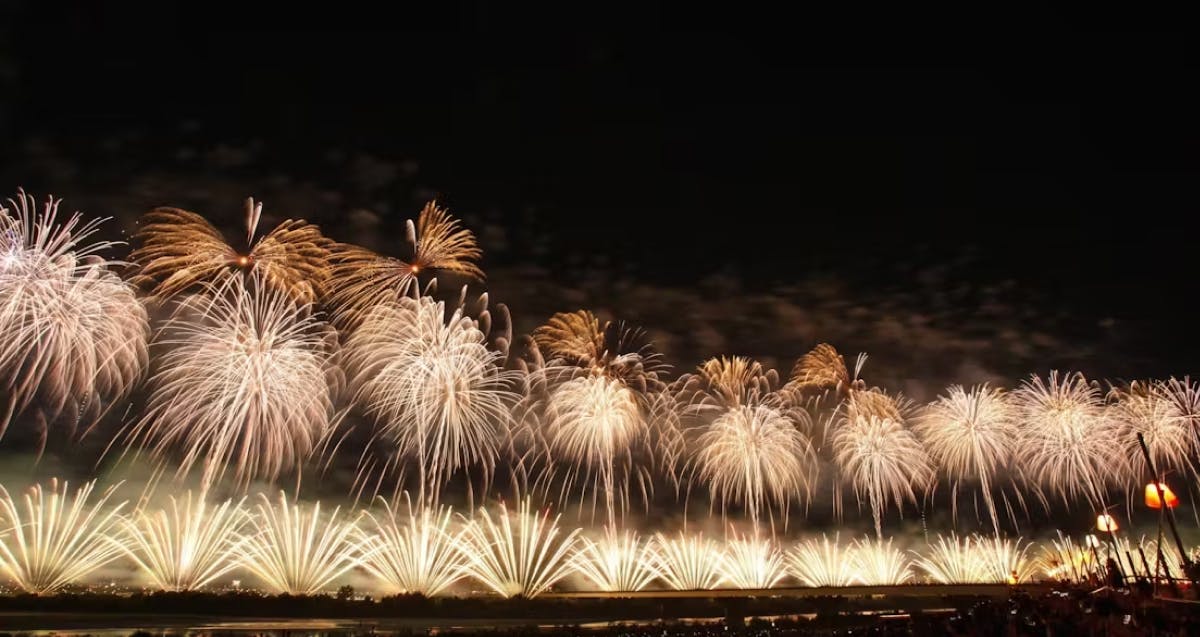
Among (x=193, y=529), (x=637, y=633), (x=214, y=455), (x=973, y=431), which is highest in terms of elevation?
(x=973, y=431)

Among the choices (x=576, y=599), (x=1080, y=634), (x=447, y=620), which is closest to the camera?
(x=1080, y=634)

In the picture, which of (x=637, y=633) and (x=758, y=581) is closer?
(x=637, y=633)

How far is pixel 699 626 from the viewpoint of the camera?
1271 inches

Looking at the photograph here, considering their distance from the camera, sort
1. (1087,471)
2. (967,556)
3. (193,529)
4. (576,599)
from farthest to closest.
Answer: (967,556) → (1087,471) → (576,599) → (193,529)

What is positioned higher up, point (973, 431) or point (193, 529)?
point (973, 431)

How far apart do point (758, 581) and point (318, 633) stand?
1194 inches

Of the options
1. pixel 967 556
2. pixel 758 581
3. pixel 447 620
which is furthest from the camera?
pixel 967 556

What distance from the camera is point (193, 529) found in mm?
31281

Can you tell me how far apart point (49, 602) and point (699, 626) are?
83.2 ft

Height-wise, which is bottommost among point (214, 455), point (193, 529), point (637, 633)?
point (637, 633)

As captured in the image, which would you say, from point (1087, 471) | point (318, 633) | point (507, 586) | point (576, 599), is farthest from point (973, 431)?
point (318, 633)

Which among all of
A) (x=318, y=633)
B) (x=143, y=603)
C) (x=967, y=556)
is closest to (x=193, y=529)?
(x=143, y=603)

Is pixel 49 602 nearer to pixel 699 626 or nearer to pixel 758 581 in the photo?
pixel 699 626

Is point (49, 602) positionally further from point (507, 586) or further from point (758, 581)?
point (758, 581)
